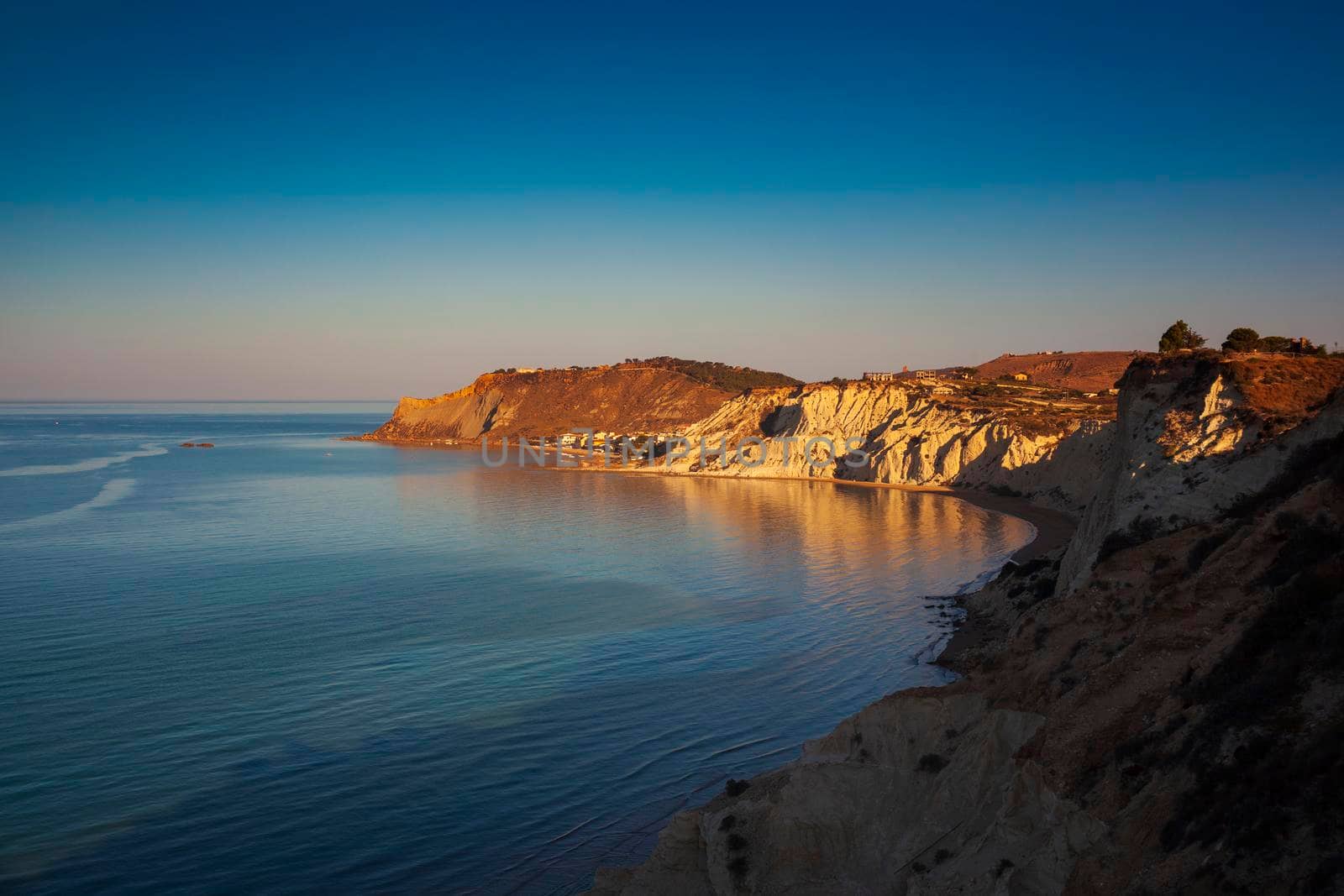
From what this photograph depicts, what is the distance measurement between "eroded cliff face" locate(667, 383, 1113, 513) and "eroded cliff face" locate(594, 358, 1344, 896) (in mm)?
46925

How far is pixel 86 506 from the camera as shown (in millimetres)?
60812

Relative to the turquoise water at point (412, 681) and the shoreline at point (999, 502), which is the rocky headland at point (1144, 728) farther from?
the shoreline at point (999, 502)

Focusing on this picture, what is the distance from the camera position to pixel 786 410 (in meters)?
99.1

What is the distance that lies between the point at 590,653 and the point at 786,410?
74.4 meters

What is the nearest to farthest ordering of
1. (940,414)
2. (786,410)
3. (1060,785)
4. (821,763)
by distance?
1. (1060,785)
2. (821,763)
3. (940,414)
4. (786,410)

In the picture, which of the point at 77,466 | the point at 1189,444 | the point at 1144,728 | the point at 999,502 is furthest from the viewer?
the point at 77,466

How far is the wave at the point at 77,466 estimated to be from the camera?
290ft

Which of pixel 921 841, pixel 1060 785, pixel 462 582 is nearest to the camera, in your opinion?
pixel 1060 785

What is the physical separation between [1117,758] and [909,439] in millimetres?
74423

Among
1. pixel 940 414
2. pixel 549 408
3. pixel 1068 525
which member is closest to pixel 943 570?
pixel 1068 525

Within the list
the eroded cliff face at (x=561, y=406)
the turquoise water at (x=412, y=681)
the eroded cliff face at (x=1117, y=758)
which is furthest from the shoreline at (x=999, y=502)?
the eroded cliff face at (x=561, y=406)

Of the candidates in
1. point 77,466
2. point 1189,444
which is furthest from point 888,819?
point 77,466

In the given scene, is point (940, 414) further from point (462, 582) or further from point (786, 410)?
point (462, 582)

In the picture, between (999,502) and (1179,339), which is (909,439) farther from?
(1179,339)
